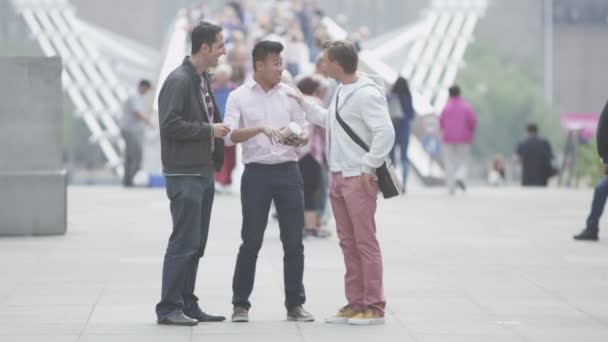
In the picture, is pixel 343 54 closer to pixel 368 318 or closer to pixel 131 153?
pixel 368 318

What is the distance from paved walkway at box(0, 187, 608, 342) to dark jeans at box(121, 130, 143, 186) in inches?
276

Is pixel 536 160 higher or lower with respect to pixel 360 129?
lower

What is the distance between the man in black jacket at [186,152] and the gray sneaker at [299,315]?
0.61 m

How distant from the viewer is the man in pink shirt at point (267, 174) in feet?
31.1

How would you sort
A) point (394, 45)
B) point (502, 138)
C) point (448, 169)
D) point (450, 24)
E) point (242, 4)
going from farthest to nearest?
point (502, 138) → point (450, 24) → point (394, 45) → point (242, 4) → point (448, 169)

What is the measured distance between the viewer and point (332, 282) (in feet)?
38.2

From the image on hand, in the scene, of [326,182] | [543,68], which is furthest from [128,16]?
[326,182]

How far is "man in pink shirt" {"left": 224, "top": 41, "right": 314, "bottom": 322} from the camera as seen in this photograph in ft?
31.1

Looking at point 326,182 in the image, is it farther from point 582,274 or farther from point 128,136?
point 128,136

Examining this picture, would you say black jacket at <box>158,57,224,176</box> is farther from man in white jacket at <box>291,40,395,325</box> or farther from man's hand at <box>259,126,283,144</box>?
man in white jacket at <box>291,40,395,325</box>

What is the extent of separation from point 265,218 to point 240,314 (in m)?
0.59

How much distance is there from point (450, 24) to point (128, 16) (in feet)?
134

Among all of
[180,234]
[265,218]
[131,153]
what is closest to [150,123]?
[131,153]

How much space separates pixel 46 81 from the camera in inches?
608
